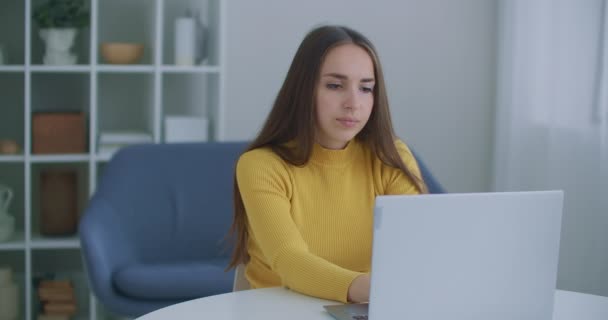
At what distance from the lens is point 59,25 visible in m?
3.47

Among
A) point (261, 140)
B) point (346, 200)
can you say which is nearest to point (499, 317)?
point (346, 200)

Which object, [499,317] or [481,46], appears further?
[481,46]

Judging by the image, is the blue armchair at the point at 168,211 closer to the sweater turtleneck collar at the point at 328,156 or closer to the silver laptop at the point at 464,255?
the sweater turtleneck collar at the point at 328,156

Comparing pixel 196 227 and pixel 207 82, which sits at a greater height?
pixel 207 82

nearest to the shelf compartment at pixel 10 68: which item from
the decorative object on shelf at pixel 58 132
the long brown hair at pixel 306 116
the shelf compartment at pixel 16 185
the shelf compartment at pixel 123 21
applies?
the decorative object on shelf at pixel 58 132

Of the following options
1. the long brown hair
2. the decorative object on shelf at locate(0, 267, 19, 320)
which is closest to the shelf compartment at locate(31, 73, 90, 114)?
the decorative object on shelf at locate(0, 267, 19, 320)

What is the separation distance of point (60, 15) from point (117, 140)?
0.51 m

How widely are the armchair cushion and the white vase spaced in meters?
0.97

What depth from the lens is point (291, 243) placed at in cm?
168

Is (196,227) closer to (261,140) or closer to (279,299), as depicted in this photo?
(261,140)

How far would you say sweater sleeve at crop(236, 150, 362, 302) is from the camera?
1.56 metres

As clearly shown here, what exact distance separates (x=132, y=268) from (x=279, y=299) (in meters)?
1.44

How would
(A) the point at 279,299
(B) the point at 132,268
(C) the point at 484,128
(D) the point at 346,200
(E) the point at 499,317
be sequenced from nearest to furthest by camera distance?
(E) the point at 499,317 → (A) the point at 279,299 → (D) the point at 346,200 → (B) the point at 132,268 → (C) the point at 484,128

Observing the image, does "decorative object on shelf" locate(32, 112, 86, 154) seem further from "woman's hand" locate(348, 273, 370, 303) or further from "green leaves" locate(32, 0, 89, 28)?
"woman's hand" locate(348, 273, 370, 303)
